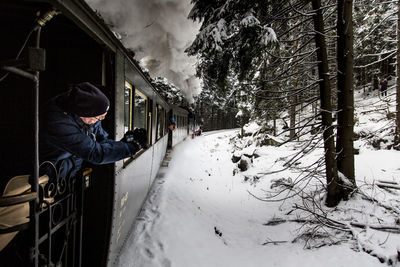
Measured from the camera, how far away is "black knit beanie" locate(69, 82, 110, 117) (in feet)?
5.21

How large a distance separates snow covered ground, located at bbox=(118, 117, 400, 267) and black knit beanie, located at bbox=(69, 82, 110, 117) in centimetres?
250

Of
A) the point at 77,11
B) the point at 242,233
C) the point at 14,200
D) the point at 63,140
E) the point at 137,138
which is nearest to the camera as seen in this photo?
the point at 14,200

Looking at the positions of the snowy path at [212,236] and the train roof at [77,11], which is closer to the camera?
the train roof at [77,11]

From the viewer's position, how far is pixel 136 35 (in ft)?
17.3

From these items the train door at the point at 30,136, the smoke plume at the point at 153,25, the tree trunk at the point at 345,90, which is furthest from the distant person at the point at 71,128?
the tree trunk at the point at 345,90

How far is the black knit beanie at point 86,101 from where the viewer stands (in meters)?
1.59

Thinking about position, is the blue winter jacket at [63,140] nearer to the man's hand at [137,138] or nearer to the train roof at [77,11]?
the man's hand at [137,138]

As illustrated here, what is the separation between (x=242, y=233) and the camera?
4.36 metres

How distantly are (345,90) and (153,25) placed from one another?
4839 millimetres

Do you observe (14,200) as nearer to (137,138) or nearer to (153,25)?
(137,138)

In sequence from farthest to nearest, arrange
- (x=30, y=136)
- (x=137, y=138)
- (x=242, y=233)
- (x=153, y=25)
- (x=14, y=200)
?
(x=153, y=25) < (x=242, y=233) < (x=30, y=136) < (x=137, y=138) < (x=14, y=200)

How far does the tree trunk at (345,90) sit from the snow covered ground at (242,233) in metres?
0.82

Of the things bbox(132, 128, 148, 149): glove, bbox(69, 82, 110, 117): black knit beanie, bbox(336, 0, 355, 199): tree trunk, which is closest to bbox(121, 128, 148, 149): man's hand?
bbox(132, 128, 148, 149): glove

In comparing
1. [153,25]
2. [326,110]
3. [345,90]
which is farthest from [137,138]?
[153,25]
